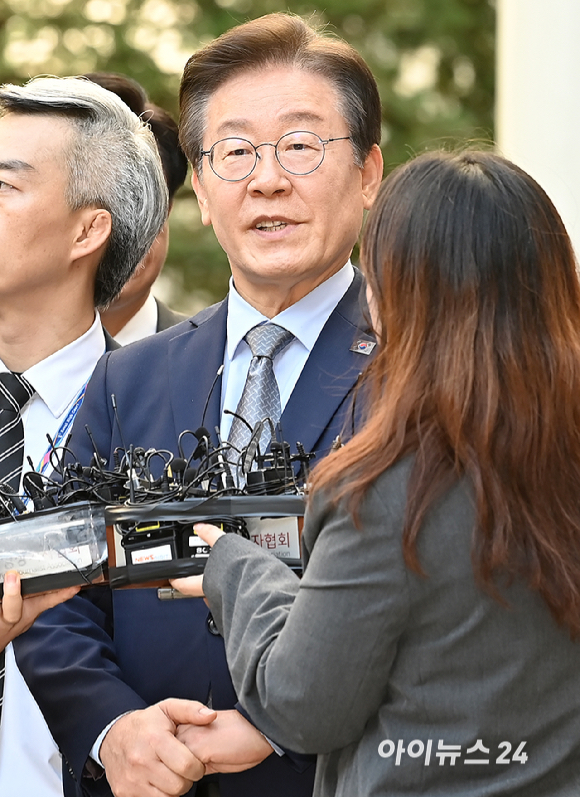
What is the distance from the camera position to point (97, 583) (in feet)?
6.45

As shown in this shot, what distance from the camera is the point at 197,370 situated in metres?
2.56

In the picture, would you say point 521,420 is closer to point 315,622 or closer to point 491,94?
point 315,622

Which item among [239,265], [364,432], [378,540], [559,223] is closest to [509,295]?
[559,223]

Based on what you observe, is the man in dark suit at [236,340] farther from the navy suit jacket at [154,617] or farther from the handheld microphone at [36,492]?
the handheld microphone at [36,492]

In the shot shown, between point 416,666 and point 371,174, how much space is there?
1.47 m

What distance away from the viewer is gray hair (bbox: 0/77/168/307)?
3.01m

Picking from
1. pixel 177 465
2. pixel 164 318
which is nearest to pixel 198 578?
pixel 177 465

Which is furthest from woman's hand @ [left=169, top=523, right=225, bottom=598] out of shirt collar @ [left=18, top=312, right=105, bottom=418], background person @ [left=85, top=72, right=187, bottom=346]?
background person @ [left=85, top=72, right=187, bottom=346]

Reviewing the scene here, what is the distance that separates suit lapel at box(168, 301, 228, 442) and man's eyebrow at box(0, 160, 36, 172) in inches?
25.8

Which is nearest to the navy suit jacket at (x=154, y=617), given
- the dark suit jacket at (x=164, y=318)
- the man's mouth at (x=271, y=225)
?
the man's mouth at (x=271, y=225)

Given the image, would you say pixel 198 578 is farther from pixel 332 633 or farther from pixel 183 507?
pixel 332 633

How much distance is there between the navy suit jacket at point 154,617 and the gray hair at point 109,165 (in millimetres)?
590

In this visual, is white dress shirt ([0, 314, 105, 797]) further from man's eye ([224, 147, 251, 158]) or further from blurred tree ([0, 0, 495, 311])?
blurred tree ([0, 0, 495, 311])

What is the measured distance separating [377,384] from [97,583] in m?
0.64
